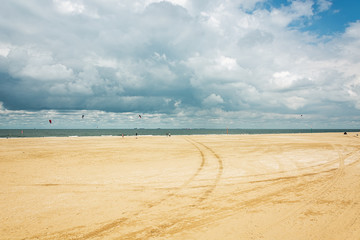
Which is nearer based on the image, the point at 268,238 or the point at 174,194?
the point at 268,238

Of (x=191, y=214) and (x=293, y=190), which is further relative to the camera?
(x=293, y=190)

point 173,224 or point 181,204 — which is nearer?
point 173,224

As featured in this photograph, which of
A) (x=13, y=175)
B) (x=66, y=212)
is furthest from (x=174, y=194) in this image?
(x=13, y=175)

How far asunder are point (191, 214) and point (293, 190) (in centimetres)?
616

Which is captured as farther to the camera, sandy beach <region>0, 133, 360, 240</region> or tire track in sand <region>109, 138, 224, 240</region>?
sandy beach <region>0, 133, 360, 240</region>

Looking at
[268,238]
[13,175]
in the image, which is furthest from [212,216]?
[13,175]

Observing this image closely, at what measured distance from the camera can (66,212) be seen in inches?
316

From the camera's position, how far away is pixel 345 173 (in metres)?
14.2

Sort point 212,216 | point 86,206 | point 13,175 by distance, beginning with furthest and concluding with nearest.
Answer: point 13,175 < point 86,206 < point 212,216

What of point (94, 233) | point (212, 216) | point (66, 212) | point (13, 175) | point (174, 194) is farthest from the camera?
point (13, 175)

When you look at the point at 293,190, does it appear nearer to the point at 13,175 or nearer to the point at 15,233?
the point at 15,233

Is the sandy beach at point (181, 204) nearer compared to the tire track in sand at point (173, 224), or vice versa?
the tire track in sand at point (173, 224)

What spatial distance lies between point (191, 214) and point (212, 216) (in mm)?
791

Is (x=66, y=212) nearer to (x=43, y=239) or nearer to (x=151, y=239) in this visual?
(x=43, y=239)
